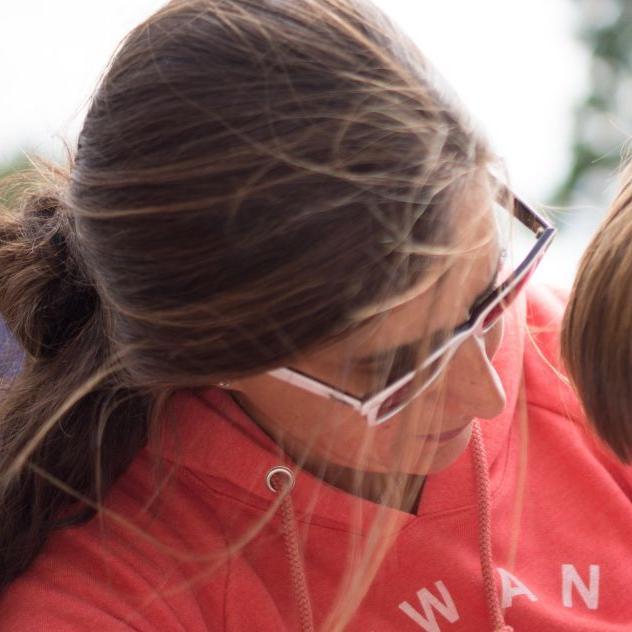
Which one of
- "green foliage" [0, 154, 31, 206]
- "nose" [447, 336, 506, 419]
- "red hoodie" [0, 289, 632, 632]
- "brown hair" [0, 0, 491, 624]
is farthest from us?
"green foliage" [0, 154, 31, 206]

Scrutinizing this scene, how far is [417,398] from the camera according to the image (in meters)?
0.86

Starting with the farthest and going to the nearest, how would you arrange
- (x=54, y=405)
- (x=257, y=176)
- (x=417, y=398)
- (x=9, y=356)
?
(x=9, y=356)
(x=54, y=405)
(x=417, y=398)
(x=257, y=176)

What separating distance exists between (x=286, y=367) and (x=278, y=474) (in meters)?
0.20

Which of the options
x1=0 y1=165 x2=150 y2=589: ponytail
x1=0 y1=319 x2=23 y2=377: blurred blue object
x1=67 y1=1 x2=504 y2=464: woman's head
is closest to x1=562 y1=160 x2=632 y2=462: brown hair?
x1=67 y1=1 x2=504 y2=464: woman's head

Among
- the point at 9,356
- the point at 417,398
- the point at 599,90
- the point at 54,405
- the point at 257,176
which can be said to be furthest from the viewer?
the point at 599,90

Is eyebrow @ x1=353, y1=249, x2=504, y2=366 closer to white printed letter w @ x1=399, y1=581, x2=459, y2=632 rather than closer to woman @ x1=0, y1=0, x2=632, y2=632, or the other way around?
woman @ x1=0, y1=0, x2=632, y2=632

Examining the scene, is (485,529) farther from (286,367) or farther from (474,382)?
(286,367)

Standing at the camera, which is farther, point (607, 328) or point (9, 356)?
point (9, 356)

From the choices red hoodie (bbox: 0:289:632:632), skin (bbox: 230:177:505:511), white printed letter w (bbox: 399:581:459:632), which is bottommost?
white printed letter w (bbox: 399:581:459:632)

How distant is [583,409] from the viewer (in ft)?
3.37

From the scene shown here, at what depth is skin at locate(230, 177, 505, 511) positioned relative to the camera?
0.81 metres

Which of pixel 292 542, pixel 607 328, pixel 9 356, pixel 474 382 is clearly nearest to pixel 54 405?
pixel 9 356

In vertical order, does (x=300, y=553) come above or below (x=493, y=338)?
below

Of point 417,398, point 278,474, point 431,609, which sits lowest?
point 431,609
